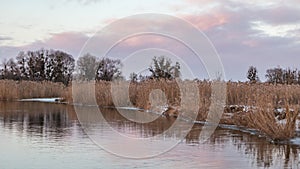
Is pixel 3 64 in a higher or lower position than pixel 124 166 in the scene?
higher

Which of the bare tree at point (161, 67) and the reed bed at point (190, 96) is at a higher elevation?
the bare tree at point (161, 67)

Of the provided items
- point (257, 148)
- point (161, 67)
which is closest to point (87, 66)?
point (161, 67)

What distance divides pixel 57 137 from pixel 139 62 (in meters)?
9.65

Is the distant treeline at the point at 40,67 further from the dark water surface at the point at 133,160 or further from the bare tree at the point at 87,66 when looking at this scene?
the dark water surface at the point at 133,160

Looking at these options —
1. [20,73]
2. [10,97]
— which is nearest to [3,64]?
[20,73]

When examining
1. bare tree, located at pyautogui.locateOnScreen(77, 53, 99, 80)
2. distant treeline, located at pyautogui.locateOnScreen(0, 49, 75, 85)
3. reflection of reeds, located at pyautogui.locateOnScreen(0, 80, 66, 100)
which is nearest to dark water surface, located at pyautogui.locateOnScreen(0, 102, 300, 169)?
reflection of reeds, located at pyautogui.locateOnScreen(0, 80, 66, 100)

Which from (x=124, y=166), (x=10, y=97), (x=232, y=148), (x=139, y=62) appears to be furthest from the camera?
(x=10, y=97)

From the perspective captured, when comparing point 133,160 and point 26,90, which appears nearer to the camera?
point 133,160

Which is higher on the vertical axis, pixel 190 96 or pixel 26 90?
pixel 26 90

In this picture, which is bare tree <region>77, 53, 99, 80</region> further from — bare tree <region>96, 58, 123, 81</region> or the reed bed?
the reed bed

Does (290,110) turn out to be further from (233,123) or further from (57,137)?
(57,137)

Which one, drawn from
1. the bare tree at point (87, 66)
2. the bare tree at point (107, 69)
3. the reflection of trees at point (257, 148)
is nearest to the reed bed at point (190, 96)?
the reflection of trees at point (257, 148)

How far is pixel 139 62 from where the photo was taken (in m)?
20.1

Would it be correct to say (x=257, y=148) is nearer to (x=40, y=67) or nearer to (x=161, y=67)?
(x=161, y=67)
